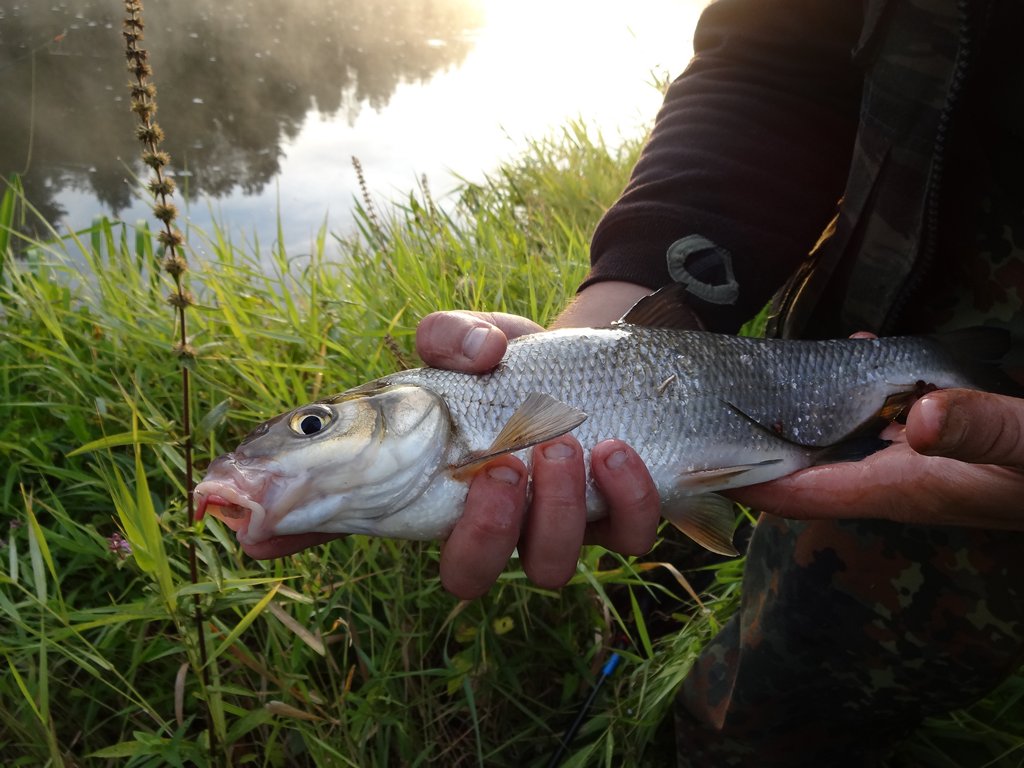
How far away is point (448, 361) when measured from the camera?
5.77 ft

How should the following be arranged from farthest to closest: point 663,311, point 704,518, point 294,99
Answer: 1. point 294,99
2. point 663,311
3. point 704,518

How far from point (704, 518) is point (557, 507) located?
42cm

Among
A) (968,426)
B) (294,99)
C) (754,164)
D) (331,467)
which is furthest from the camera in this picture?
(294,99)

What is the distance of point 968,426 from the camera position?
1.23 m

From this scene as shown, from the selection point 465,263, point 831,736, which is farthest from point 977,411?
point 465,263

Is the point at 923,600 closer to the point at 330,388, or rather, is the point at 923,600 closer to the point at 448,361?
the point at 448,361

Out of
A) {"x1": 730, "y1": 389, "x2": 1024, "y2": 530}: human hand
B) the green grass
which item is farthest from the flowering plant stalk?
{"x1": 730, "y1": 389, "x2": 1024, "y2": 530}: human hand

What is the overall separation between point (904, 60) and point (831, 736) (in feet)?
5.50

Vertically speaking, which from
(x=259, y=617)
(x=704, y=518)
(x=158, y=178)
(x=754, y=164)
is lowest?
(x=259, y=617)

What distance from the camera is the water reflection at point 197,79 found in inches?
283

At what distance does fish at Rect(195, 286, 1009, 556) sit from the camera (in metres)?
1.56

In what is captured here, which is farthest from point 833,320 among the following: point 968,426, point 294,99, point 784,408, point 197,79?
point 197,79

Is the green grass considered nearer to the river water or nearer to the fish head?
the fish head

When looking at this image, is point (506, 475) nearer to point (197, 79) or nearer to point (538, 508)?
point (538, 508)
